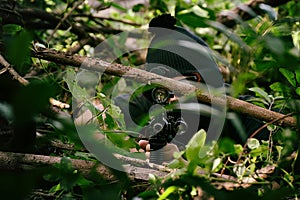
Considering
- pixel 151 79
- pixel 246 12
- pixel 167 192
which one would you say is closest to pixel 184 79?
pixel 151 79

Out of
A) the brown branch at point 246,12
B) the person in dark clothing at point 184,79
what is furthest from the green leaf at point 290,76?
the brown branch at point 246,12

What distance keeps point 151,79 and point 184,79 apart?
0.30 meters

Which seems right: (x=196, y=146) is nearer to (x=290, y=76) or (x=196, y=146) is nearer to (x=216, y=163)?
(x=216, y=163)

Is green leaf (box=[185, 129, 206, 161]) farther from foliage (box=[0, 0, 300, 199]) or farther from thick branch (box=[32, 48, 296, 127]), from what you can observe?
thick branch (box=[32, 48, 296, 127])

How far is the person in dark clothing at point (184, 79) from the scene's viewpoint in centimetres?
81

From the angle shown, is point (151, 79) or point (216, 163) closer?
point (216, 163)

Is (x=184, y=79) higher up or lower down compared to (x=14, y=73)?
lower down

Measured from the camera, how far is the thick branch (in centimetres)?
74

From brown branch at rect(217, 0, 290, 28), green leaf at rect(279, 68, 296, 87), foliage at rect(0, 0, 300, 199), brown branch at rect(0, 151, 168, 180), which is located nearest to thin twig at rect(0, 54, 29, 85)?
foliage at rect(0, 0, 300, 199)

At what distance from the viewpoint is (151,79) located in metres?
0.76

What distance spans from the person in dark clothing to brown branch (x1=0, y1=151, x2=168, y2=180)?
6.4 inches

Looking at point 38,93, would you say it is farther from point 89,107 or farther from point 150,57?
point 150,57

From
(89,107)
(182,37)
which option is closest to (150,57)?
(182,37)

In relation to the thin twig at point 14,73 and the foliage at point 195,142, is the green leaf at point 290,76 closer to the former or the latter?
the foliage at point 195,142
